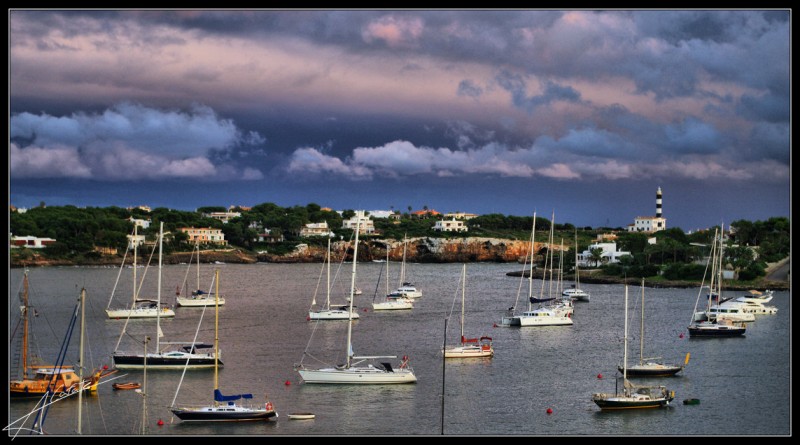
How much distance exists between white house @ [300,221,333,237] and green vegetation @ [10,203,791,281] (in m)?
1.12

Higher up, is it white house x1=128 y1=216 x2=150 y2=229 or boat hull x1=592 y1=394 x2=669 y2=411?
white house x1=128 y1=216 x2=150 y2=229

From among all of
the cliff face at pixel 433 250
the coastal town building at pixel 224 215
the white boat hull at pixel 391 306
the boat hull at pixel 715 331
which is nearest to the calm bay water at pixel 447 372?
the boat hull at pixel 715 331

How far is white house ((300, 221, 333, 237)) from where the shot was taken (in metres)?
138

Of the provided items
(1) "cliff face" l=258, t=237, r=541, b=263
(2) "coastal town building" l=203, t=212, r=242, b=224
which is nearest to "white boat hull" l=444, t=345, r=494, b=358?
(1) "cliff face" l=258, t=237, r=541, b=263

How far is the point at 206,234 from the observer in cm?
12481

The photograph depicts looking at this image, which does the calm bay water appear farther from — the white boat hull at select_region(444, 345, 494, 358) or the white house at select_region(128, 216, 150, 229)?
the white house at select_region(128, 216, 150, 229)

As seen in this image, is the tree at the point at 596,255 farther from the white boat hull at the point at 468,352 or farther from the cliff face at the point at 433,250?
the white boat hull at the point at 468,352

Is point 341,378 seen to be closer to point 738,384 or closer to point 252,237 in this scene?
point 738,384

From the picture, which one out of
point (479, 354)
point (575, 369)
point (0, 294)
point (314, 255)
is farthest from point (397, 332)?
point (314, 255)

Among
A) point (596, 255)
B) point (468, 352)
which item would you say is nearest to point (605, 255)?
point (596, 255)

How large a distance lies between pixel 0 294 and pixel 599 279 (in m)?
69.7

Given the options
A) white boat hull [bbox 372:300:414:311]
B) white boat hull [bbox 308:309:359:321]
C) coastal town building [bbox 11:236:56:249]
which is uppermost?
coastal town building [bbox 11:236:56:249]

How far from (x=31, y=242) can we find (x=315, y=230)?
4480 centimetres

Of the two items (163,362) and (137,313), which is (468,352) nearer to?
(163,362)
